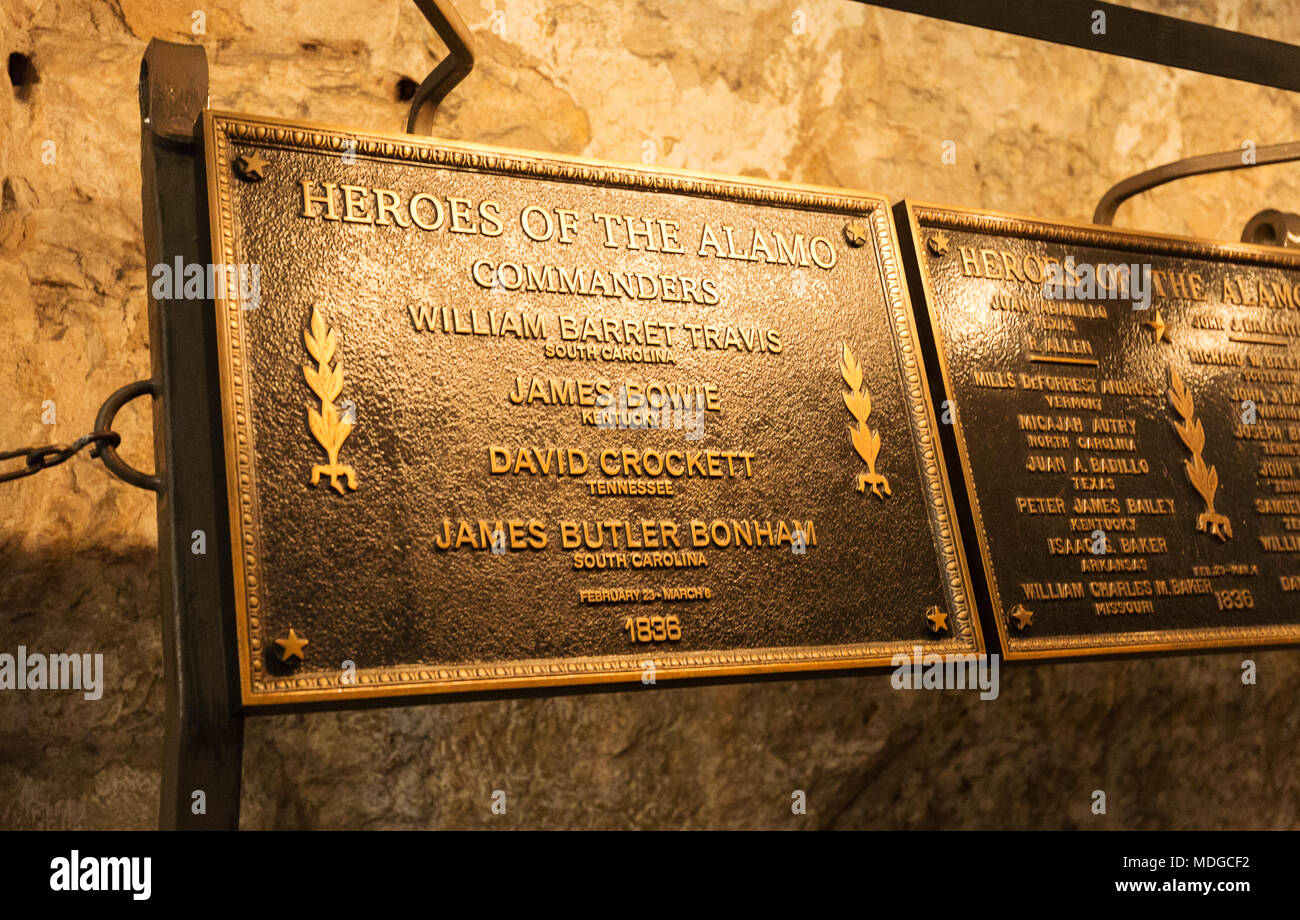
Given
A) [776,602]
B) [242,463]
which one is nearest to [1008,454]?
[776,602]

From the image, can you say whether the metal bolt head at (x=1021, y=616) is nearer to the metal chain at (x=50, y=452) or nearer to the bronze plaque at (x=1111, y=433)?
the bronze plaque at (x=1111, y=433)

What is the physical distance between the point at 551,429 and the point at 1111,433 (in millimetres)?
1475

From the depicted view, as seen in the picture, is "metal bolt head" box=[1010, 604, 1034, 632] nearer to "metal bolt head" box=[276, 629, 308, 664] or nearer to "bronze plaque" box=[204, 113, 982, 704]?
"bronze plaque" box=[204, 113, 982, 704]

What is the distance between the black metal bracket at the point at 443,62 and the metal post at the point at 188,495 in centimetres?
50

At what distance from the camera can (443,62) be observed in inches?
95.6

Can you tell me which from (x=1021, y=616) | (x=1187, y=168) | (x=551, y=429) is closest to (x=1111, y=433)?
(x=1021, y=616)

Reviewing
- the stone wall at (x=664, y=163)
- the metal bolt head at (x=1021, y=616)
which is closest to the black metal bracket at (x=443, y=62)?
the stone wall at (x=664, y=163)

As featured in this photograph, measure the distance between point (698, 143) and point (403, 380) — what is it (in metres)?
1.89

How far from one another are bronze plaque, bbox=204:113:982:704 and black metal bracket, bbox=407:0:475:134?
6.8 inches

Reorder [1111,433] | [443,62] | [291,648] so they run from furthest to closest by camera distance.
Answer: [1111,433], [443,62], [291,648]

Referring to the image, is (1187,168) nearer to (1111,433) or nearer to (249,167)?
(1111,433)

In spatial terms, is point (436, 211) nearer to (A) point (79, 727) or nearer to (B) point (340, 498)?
(B) point (340, 498)

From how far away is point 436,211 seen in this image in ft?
7.54

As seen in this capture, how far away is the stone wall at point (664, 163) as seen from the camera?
9.00ft
